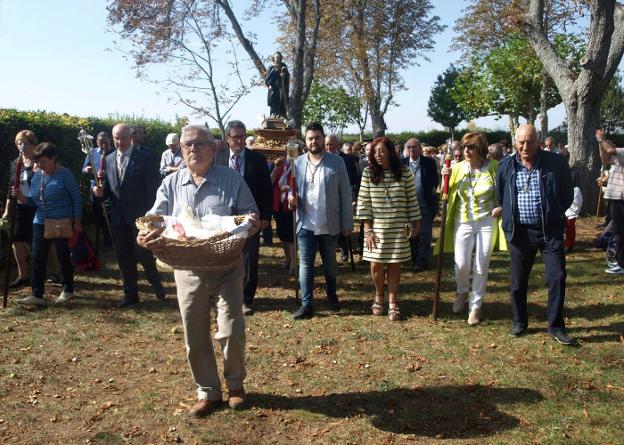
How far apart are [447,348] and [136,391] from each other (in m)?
2.95

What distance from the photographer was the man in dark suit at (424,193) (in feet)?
30.1

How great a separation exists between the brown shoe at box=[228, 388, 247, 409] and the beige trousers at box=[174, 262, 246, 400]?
25 centimetres

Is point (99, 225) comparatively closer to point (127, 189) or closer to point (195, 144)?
point (127, 189)

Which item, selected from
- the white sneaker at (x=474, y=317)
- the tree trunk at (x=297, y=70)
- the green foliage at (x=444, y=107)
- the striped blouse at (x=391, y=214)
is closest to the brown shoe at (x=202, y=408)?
the striped blouse at (x=391, y=214)

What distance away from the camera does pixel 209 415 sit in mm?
4352

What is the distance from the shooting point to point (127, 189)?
708 centimetres

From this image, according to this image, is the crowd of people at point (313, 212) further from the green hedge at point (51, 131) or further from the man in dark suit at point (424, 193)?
the green hedge at point (51, 131)

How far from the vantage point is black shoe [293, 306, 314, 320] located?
22.2 ft

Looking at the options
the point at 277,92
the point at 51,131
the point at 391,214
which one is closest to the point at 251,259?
the point at 391,214

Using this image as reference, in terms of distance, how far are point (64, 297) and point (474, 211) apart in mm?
5275

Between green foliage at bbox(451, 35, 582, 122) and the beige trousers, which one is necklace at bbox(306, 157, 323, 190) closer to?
the beige trousers

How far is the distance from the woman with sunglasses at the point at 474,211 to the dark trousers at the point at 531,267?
44 cm

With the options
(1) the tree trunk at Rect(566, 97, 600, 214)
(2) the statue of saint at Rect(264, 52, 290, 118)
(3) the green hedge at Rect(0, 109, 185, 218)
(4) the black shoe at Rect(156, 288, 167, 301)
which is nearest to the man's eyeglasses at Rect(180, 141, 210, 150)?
(4) the black shoe at Rect(156, 288, 167, 301)

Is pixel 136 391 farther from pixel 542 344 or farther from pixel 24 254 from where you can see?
pixel 24 254
